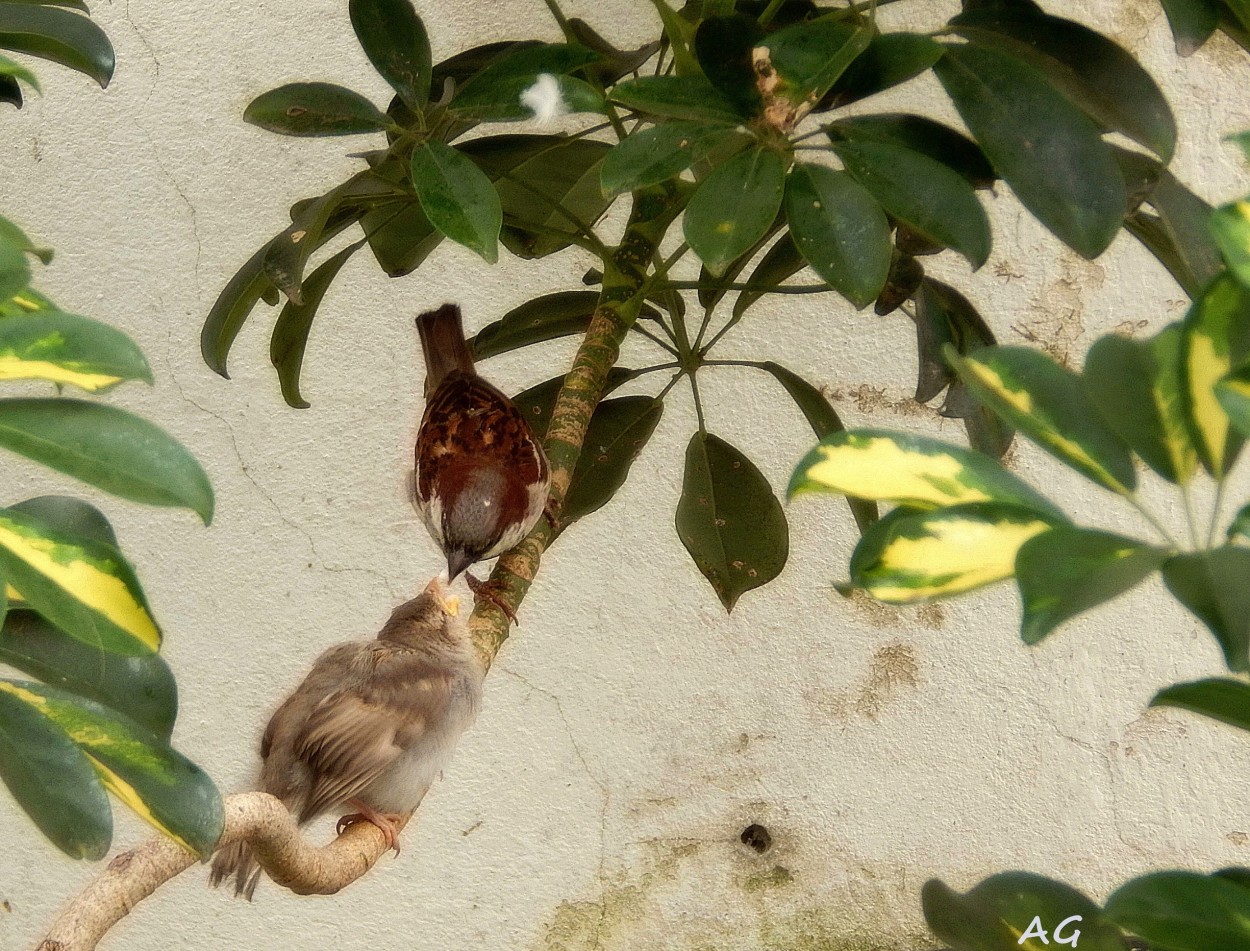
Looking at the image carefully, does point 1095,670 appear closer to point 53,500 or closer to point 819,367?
point 819,367

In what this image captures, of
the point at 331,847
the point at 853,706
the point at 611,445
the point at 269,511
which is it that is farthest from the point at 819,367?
the point at 331,847

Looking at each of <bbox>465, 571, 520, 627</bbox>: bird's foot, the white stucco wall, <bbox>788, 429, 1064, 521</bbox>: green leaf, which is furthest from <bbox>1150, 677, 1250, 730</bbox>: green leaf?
the white stucco wall

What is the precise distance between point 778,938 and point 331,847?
1555 millimetres

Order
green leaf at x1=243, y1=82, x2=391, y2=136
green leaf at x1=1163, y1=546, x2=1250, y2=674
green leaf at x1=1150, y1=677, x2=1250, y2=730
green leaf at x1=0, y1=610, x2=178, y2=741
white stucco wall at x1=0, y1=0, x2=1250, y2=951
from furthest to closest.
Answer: white stucco wall at x1=0, y1=0, x2=1250, y2=951
green leaf at x1=243, y1=82, x2=391, y2=136
green leaf at x1=0, y1=610, x2=178, y2=741
green leaf at x1=1150, y1=677, x2=1250, y2=730
green leaf at x1=1163, y1=546, x2=1250, y2=674

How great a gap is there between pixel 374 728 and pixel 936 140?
850mm

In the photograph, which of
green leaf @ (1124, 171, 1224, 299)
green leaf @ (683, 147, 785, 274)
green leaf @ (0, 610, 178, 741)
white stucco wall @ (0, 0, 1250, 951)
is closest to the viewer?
green leaf @ (0, 610, 178, 741)

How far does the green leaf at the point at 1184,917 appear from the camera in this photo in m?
0.55

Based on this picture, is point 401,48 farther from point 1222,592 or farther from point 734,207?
point 1222,592

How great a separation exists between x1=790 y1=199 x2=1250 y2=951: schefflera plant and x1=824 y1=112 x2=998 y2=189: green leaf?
1.82 ft

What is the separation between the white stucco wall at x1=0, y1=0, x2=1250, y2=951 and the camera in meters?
2.21

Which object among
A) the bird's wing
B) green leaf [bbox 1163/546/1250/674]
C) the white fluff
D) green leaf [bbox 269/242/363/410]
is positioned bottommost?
the bird's wing

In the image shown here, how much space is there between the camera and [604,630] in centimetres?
234

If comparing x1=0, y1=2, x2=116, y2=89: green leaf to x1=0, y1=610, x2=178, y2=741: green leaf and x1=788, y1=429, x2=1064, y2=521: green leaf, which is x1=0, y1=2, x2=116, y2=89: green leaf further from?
x1=788, y1=429, x2=1064, y2=521: green leaf

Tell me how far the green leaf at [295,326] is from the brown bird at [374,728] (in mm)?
341
